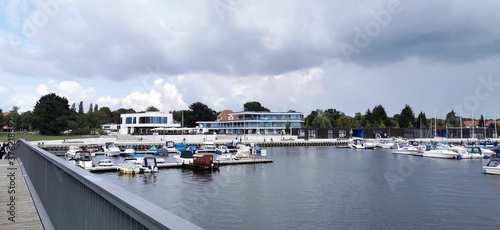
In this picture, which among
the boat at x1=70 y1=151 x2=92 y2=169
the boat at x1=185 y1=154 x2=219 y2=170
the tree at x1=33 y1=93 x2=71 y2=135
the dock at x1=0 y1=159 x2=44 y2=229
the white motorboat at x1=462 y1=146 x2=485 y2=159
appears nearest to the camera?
the dock at x1=0 y1=159 x2=44 y2=229

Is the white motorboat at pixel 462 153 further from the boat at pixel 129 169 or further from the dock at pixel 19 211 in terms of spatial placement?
the dock at pixel 19 211

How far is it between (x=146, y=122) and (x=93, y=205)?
12927 cm

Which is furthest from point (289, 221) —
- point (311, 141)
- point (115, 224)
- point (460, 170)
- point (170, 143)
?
point (311, 141)

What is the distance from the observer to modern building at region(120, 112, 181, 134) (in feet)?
426

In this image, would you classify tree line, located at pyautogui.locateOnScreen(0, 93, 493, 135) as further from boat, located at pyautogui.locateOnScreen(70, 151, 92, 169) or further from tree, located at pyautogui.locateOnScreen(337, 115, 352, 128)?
boat, located at pyautogui.locateOnScreen(70, 151, 92, 169)

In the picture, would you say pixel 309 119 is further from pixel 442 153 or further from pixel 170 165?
pixel 170 165

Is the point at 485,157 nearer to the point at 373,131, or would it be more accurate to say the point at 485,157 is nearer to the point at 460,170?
the point at 460,170

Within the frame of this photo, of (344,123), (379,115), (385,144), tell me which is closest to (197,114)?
(344,123)

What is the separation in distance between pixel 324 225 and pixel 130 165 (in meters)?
34.8

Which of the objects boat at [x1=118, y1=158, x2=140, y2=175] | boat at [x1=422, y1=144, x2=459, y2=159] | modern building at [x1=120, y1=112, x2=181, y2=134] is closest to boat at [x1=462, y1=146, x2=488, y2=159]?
boat at [x1=422, y1=144, x2=459, y2=159]

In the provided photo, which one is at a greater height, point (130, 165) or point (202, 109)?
point (202, 109)

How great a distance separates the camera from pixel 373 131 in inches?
5492

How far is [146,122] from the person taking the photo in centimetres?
13000

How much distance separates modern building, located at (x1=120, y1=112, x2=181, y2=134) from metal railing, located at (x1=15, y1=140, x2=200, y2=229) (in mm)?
123113
